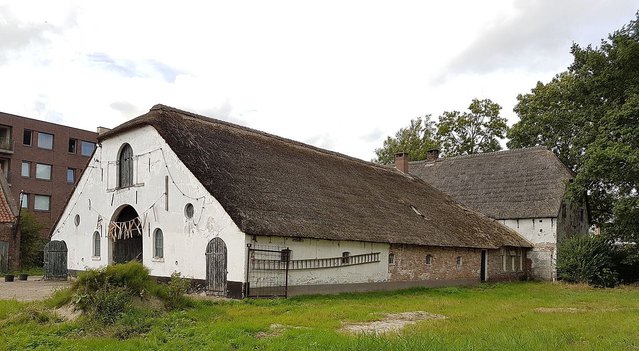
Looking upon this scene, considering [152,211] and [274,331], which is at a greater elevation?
[152,211]

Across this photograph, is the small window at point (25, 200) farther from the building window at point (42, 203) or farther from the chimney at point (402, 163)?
the chimney at point (402, 163)

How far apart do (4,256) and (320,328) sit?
2344cm

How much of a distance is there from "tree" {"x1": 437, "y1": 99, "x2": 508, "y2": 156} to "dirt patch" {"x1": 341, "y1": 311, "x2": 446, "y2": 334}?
3471 cm

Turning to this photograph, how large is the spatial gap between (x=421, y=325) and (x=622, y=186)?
17.9 metres

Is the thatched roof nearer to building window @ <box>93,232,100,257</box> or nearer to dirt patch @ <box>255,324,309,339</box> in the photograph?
building window @ <box>93,232,100,257</box>

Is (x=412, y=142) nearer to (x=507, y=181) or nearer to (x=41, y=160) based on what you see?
(x=507, y=181)

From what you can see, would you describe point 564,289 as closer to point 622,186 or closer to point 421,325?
point 622,186

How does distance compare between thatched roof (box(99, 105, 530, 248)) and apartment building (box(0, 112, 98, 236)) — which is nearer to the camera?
thatched roof (box(99, 105, 530, 248))

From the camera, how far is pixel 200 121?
22016mm

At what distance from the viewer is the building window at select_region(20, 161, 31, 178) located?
→ 4253cm

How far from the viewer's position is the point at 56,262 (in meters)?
24.0

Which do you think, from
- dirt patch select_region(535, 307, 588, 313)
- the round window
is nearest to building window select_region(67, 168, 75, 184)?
the round window

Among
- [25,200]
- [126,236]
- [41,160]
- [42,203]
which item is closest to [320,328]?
[126,236]

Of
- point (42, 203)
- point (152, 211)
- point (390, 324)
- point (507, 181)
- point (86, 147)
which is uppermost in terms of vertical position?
point (86, 147)
